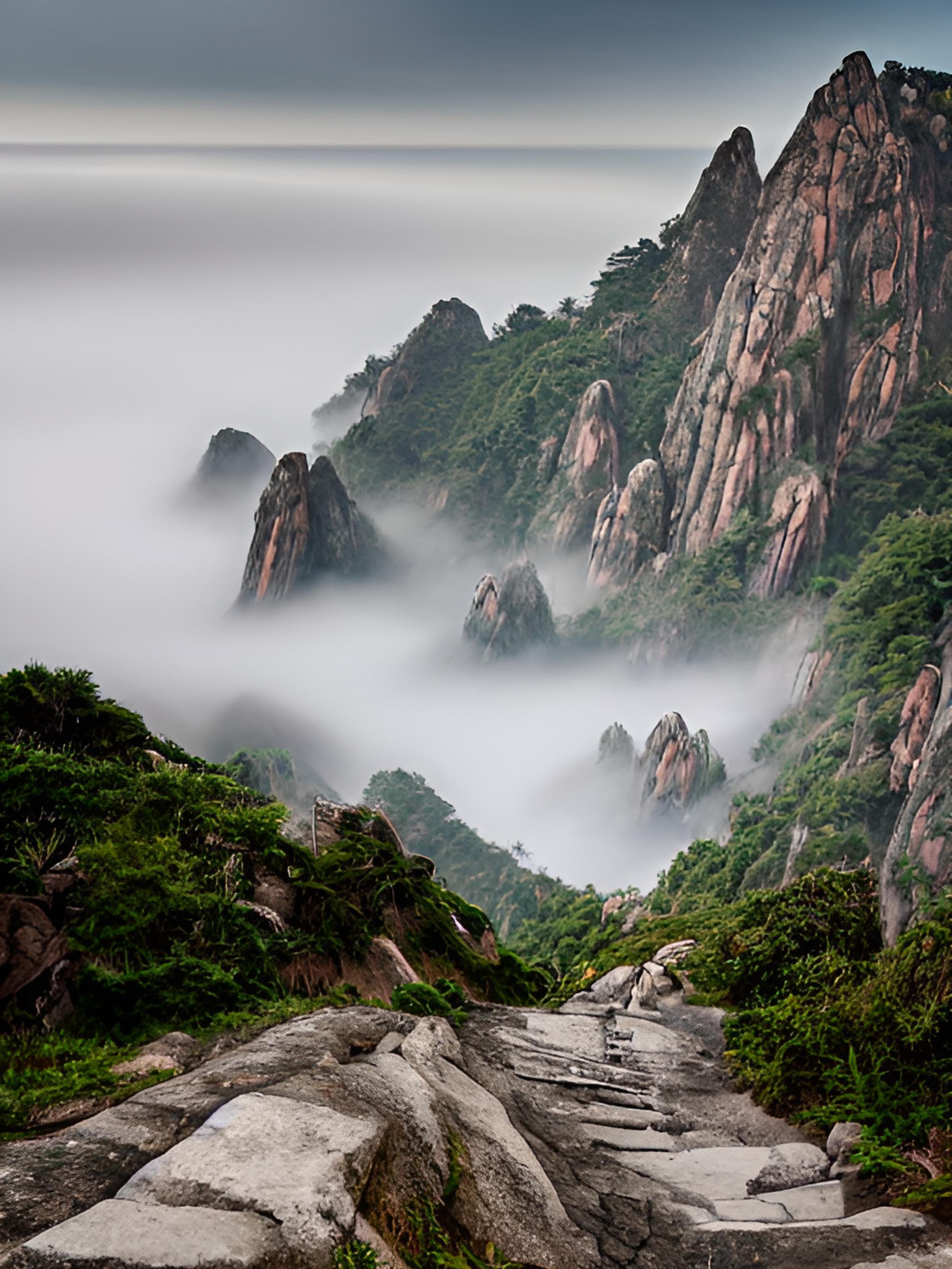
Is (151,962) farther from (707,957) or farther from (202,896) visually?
(707,957)

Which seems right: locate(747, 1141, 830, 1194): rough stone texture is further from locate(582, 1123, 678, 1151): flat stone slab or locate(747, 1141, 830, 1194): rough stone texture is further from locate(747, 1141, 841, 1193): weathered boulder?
locate(582, 1123, 678, 1151): flat stone slab

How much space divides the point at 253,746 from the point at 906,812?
6204cm

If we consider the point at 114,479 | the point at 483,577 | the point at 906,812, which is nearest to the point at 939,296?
the point at 483,577

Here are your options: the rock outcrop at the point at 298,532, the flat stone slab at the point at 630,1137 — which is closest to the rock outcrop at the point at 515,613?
the rock outcrop at the point at 298,532

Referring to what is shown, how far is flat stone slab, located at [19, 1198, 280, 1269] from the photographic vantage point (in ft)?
9.95

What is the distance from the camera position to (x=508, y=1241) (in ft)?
14.2

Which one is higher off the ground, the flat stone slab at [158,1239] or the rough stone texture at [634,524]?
the rough stone texture at [634,524]

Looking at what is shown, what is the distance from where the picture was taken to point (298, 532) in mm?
85188

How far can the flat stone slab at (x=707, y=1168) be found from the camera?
17.0 ft

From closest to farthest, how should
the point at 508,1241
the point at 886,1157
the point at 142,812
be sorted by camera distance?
the point at 508,1241 → the point at 886,1157 → the point at 142,812

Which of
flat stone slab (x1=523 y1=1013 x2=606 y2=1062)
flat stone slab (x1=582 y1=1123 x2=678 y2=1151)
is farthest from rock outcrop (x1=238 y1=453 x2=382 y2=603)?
flat stone slab (x1=582 y1=1123 x2=678 y2=1151)

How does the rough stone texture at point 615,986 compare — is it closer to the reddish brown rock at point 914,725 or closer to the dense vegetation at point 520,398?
the reddish brown rock at point 914,725

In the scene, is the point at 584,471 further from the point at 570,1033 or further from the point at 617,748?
the point at 570,1033

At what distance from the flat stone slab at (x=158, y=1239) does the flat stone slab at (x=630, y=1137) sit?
→ 300 cm
